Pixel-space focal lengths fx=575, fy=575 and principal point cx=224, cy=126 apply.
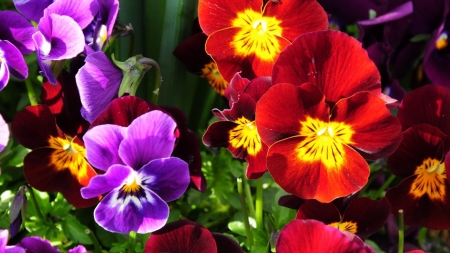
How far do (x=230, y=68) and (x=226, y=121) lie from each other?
10 cm

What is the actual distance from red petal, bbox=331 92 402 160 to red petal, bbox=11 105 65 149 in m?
0.40

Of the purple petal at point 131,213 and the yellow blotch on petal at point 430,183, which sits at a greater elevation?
the yellow blotch on petal at point 430,183

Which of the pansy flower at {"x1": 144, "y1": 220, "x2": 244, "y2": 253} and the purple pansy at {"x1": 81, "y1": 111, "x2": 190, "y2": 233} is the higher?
the purple pansy at {"x1": 81, "y1": 111, "x2": 190, "y2": 233}

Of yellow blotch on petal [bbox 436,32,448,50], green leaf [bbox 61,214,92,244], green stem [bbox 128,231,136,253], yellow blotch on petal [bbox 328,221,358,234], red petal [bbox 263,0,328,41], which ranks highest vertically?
red petal [bbox 263,0,328,41]

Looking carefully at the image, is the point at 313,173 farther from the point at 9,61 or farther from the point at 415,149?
the point at 9,61

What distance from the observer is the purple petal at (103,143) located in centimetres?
68

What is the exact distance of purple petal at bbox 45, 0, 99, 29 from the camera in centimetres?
76

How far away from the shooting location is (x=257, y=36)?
0.86 meters

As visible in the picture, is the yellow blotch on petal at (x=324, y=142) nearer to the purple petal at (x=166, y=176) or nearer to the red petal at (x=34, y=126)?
the purple petal at (x=166, y=176)

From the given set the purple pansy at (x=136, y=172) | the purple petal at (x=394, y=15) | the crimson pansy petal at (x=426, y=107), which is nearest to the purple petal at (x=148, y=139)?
the purple pansy at (x=136, y=172)

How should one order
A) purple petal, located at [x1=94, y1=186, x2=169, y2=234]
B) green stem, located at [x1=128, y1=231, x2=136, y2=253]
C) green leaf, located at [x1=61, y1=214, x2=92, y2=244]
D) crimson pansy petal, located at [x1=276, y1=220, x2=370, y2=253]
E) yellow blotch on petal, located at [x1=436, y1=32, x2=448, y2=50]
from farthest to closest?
yellow blotch on petal, located at [x1=436, y1=32, x2=448, y2=50]
green leaf, located at [x1=61, y1=214, x2=92, y2=244]
green stem, located at [x1=128, y1=231, x2=136, y2=253]
purple petal, located at [x1=94, y1=186, x2=169, y2=234]
crimson pansy petal, located at [x1=276, y1=220, x2=370, y2=253]

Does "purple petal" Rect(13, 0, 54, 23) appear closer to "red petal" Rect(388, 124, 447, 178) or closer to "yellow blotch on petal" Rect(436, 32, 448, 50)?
"red petal" Rect(388, 124, 447, 178)

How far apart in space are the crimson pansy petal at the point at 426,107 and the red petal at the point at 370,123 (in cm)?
10

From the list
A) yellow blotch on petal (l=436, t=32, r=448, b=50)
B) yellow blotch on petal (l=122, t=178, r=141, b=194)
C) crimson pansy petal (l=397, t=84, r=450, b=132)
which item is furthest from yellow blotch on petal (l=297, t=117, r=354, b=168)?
yellow blotch on petal (l=436, t=32, r=448, b=50)
